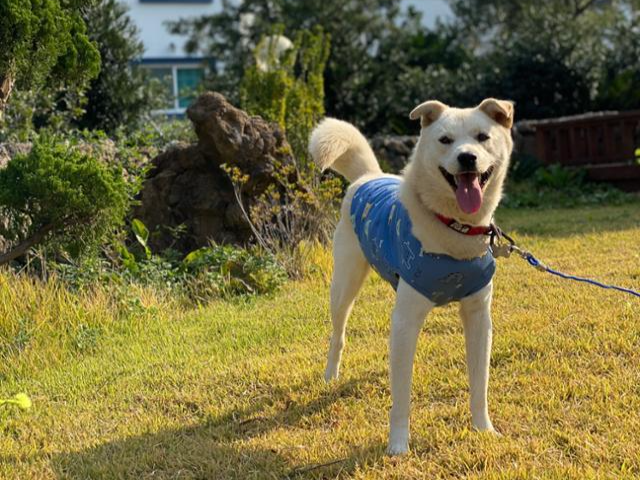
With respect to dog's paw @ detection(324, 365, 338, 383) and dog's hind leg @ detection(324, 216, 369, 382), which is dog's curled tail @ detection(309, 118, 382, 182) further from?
dog's paw @ detection(324, 365, 338, 383)

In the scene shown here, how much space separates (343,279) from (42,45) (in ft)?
7.20

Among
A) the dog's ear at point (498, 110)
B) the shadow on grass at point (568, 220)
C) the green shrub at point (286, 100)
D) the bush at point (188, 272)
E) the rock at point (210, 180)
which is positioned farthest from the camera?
the green shrub at point (286, 100)

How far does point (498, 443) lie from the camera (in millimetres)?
3086

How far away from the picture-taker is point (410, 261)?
3.16 m

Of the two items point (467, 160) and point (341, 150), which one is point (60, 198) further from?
point (467, 160)

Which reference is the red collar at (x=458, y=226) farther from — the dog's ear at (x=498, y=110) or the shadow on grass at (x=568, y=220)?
the shadow on grass at (x=568, y=220)

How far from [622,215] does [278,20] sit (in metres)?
8.85

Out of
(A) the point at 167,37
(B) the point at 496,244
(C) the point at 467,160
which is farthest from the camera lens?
(A) the point at 167,37

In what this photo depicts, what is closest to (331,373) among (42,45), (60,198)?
(60,198)

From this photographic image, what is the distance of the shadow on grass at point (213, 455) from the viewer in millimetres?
3086

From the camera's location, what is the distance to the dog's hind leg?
3.96 meters

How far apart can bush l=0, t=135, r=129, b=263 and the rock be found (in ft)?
6.71

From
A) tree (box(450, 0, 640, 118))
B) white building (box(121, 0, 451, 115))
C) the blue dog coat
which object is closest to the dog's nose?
the blue dog coat

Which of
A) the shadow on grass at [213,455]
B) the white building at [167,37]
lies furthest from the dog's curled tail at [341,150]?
the white building at [167,37]
